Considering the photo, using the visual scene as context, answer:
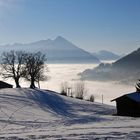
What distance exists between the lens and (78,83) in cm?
14100

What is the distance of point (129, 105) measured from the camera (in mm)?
62375

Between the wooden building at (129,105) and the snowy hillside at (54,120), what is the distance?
1.99m

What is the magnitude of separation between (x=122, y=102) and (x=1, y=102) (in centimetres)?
2026

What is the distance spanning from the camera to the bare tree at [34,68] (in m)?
107

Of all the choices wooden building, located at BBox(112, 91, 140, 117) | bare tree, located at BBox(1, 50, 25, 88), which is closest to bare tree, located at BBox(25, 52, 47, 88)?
bare tree, located at BBox(1, 50, 25, 88)

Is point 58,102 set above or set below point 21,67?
below

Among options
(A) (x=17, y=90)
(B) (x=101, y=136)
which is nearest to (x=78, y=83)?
(A) (x=17, y=90)

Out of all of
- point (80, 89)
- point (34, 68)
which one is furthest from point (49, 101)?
point (80, 89)

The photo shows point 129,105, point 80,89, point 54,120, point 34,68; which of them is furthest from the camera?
point 80,89

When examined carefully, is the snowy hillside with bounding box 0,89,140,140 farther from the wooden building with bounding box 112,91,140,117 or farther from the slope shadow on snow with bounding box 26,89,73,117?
the wooden building with bounding box 112,91,140,117

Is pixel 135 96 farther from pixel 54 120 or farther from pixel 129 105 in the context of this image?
pixel 54 120

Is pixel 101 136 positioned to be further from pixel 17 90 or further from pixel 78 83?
pixel 78 83

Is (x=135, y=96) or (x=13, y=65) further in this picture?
(x=13, y=65)

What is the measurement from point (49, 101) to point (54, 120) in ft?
85.9
